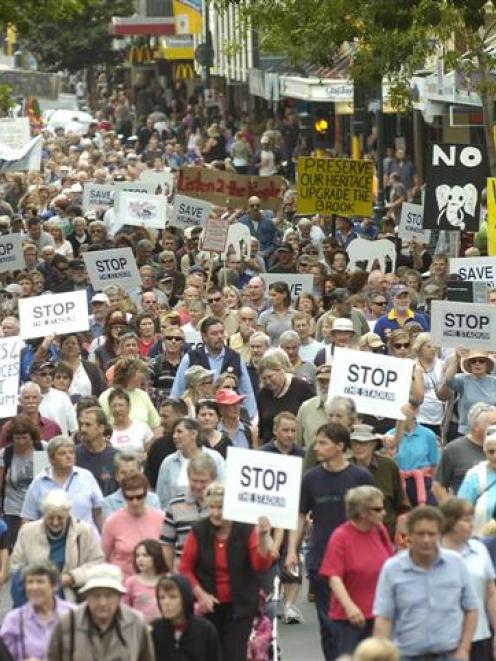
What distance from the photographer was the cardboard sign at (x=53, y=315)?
64.5 ft

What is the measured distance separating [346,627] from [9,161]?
25016 mm

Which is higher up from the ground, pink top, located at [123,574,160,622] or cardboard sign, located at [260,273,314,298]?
pink top, located at [123,574,160,622]

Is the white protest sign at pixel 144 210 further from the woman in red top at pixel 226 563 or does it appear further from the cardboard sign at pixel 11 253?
the woman in red top at pixel 226 563

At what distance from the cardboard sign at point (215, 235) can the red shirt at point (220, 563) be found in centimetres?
1352

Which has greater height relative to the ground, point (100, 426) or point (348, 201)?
point (100, 426)

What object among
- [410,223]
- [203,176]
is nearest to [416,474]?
[410,223]

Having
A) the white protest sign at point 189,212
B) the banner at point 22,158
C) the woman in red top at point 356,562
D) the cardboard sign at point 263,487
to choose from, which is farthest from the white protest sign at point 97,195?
the woman in red top at point 356,562

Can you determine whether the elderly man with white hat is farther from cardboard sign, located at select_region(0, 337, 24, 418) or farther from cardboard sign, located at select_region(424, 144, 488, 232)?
cardboard sign, located at select_region(424, 144, 488, 232)

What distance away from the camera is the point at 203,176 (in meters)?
31.5

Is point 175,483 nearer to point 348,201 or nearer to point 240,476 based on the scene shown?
point 240,476

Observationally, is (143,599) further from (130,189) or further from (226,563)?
Result: (130,189)

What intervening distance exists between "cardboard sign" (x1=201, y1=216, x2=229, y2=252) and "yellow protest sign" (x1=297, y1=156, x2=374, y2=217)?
282cm

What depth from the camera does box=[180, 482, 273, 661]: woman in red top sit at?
39.8 ft

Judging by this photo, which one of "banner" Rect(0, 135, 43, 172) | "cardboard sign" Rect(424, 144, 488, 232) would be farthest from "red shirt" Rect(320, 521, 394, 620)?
"banner" Rect(0, 135, 43, 172)
